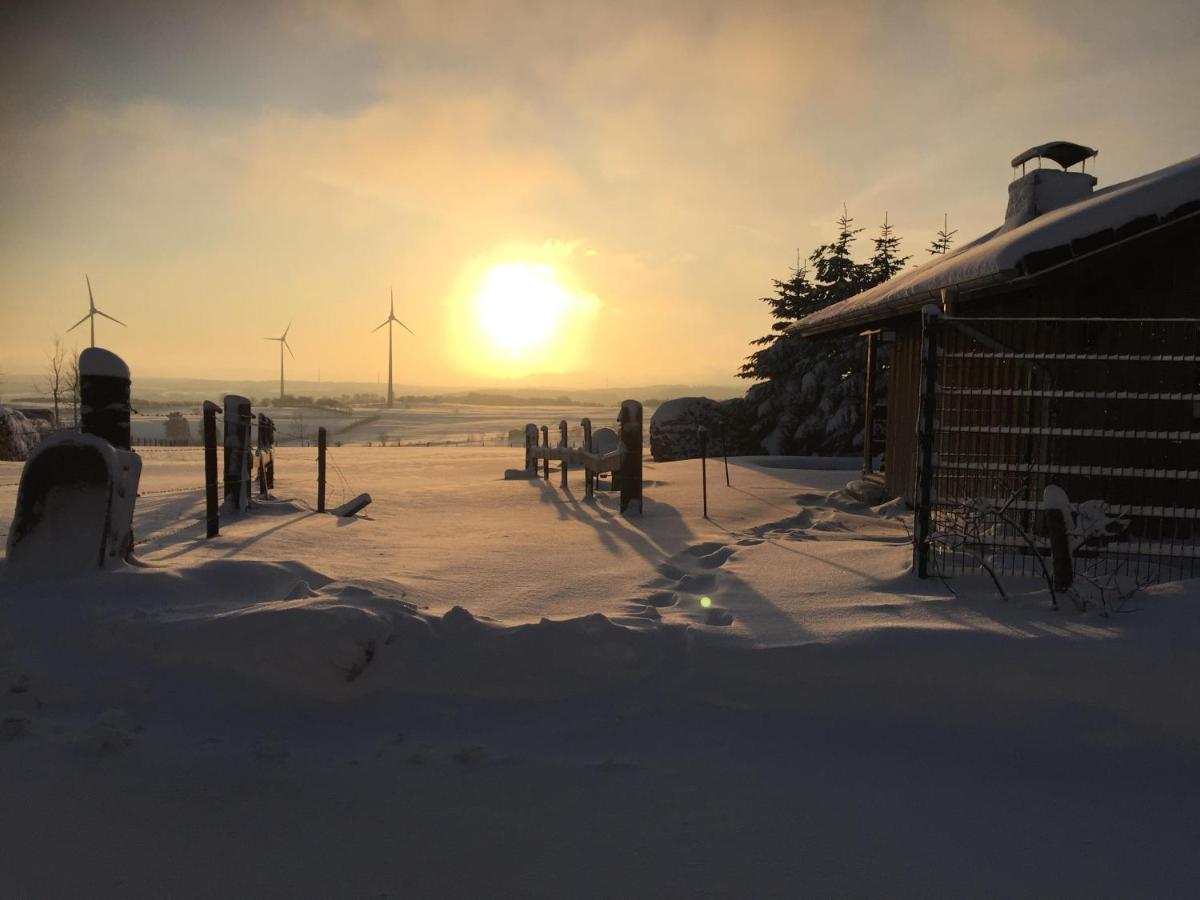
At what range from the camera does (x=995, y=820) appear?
289 cm

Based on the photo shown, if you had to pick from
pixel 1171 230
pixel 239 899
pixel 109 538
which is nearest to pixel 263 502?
pixel 109 538

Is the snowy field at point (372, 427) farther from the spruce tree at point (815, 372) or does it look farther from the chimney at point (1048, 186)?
the chimney at point (1048, 186)

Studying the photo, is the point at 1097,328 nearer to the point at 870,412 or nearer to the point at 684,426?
the point at 870,412

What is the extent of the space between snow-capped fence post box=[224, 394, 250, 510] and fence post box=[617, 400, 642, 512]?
4943mm

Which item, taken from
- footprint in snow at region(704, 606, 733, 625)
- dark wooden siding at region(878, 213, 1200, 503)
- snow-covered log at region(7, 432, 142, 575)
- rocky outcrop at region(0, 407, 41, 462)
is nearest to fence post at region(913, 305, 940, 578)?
footprint in snow at region(704, 606, 733, 625)

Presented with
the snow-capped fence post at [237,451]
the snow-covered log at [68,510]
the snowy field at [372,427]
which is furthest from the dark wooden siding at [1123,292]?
the snowy field at [372,427]

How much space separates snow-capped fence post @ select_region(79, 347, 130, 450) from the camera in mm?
5133

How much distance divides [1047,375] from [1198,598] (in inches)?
157

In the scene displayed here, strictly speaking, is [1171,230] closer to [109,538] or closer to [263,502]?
[109,538]

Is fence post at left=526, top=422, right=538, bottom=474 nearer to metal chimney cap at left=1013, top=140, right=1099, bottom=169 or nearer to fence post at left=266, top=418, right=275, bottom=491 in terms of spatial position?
fence post at left=266, top=418, right=275, bottom=491

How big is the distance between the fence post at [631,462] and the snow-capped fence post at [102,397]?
590 cm

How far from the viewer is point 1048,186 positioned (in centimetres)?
1007

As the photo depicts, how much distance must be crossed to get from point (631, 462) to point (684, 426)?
14.6 metres

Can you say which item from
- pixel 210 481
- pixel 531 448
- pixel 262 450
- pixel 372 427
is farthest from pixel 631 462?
pixel 372 427
